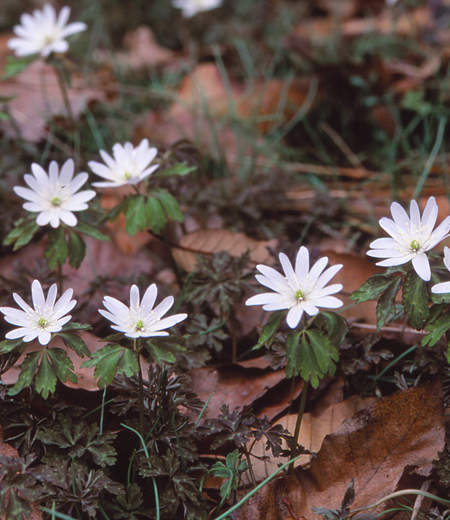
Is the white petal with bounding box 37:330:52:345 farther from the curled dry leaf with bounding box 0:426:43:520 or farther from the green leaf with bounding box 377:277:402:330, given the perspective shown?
the green leaf with bounding box 377:277:402:330

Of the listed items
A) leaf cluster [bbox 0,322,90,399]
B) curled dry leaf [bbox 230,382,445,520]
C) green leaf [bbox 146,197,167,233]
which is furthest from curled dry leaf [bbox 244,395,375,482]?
green leaf [bbox 146,197,167,233]

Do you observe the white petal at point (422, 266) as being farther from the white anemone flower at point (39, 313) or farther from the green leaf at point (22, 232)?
the green leaf at point (22, 232)

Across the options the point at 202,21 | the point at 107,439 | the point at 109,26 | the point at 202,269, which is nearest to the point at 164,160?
the point at 202,269

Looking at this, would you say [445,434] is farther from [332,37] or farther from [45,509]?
[332,37]

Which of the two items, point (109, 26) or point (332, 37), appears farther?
point (109, 26)

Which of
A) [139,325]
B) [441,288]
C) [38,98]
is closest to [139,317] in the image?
[139,325]

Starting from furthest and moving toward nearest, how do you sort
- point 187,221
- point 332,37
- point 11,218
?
point 332,37 < point 187,221 < point 11,218

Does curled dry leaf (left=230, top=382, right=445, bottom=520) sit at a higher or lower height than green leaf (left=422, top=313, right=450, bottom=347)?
lower
